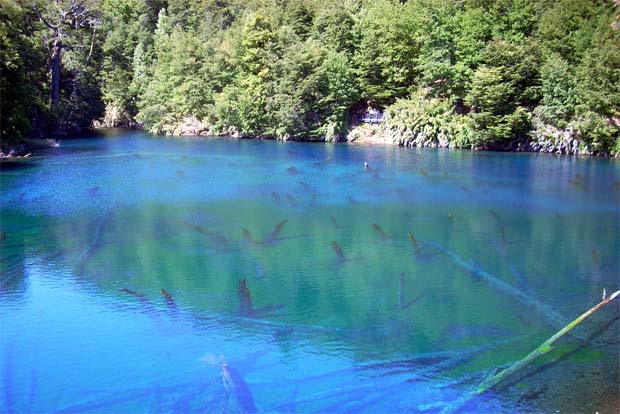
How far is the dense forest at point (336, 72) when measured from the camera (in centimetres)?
3706

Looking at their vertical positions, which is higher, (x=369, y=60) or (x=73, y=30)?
(x=73, y=30)

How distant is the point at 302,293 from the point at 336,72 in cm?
3519

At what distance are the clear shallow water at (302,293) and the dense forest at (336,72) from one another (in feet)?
36.1

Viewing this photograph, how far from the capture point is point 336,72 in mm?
46594

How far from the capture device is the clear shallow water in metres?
10.0

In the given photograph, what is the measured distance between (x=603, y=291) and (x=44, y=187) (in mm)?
24056

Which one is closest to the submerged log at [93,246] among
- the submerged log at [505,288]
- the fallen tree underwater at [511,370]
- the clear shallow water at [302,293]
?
the clear shallow water at [302,293]

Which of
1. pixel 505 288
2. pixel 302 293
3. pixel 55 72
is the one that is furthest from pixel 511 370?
pixel 55 72

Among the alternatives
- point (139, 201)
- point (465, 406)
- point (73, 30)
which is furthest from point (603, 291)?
point (73, 30)

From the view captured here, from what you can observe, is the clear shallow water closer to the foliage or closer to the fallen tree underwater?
the fallen tree underwater

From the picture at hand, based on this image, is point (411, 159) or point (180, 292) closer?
point (180, 292)

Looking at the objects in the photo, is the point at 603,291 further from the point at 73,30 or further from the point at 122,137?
the point at 73,30

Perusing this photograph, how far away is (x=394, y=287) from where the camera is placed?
1464cm

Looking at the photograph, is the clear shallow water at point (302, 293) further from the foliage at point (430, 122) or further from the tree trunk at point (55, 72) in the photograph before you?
the tree trunk at point (55, 72)
